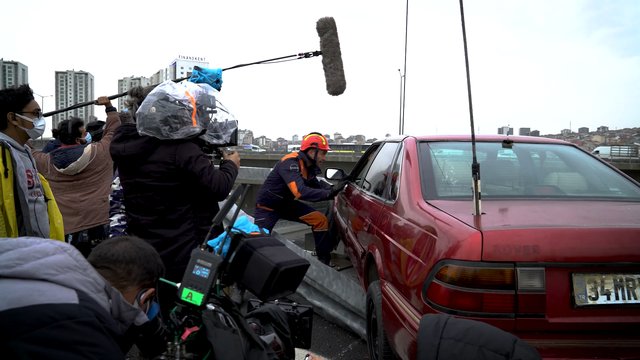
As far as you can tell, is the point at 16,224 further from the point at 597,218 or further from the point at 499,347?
the point at 597,218

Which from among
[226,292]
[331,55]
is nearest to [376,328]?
[226,292]

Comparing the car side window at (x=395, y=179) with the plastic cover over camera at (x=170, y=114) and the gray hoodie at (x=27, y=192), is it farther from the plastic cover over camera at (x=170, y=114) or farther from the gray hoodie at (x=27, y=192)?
the gray hoodie at (x=27, y=192)

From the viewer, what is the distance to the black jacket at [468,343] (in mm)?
1369

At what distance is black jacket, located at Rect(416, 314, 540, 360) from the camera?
137 cm

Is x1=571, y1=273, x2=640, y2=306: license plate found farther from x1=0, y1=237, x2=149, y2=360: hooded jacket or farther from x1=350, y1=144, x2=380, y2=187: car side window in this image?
x1=350, y1=144, x2=380, y2=187: car side window

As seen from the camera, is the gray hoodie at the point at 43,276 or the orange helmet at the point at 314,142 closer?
the gray hoodie at the point at 43,276

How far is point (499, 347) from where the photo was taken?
4.53 ft

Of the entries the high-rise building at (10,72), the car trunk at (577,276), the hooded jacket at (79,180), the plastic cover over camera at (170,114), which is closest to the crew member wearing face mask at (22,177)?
the plastic cover over camera at (170,114)

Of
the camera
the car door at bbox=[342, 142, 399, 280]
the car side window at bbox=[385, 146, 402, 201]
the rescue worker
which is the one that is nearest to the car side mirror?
the rescue worker

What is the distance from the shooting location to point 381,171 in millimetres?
3707

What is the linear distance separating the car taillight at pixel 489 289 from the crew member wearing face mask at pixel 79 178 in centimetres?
348

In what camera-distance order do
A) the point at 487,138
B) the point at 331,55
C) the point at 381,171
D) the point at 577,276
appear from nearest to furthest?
the point at 577,276
the point at 487,138
the point at 381,171
the point at 331,55

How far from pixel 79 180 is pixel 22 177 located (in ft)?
6.49

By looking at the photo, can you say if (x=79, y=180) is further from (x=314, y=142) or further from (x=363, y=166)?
(x=363, y=166)
